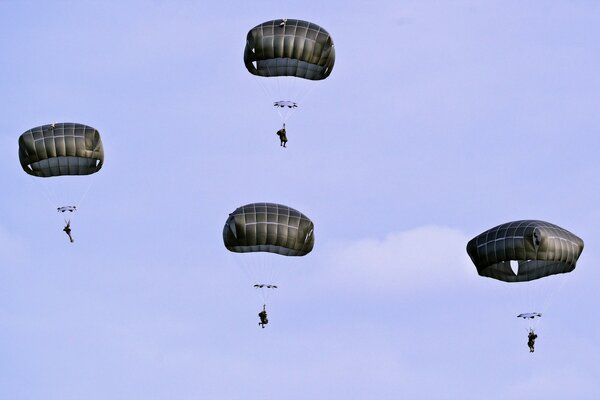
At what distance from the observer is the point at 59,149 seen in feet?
283

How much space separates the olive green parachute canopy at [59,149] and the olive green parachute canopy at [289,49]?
30.7 ft

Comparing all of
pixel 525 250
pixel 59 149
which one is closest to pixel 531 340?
pixel 525 250

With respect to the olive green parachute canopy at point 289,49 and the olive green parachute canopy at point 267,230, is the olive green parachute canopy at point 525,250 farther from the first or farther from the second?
the olive green parachute canopy at point 289,49

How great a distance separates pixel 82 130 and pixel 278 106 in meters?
10.7

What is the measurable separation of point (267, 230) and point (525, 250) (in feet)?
41.0

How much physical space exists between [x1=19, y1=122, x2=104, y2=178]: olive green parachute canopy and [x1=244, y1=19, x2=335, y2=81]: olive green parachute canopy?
9362 mm

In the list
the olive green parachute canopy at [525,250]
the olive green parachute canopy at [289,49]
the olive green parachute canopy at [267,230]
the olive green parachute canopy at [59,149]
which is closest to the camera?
the olive green parachute canopy at [525,250]

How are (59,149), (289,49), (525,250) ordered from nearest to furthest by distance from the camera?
1. (525,250)
2. (289,49)
3. (59,149)

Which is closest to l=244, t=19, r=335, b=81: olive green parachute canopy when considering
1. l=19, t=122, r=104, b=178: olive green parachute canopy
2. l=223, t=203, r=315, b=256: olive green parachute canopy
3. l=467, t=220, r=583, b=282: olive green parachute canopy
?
l=223, t=203, r=315, b=256: olive green parachute canopy

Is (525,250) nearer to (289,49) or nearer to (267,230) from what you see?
(267,230)

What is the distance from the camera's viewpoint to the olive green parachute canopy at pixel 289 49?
83.8 m

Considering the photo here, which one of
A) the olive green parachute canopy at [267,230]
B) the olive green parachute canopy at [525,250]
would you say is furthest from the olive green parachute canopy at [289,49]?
the olive green parachute canopy at [525,250]

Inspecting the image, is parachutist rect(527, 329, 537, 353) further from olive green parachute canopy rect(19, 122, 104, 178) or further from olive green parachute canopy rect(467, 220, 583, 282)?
olive green parachute canopy rect(19, 122, 104, 178)

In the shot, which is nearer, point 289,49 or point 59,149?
point 289,49
